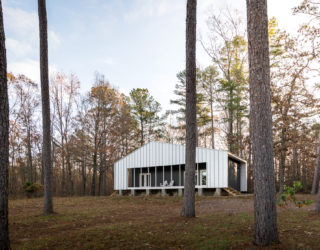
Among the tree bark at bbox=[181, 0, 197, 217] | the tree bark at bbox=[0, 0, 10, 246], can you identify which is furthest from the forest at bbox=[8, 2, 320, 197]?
the tree bark at bbox=[0, 0, 10, 246]

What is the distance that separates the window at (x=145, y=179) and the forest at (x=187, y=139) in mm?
2599

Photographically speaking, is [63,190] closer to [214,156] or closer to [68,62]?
[68,62]

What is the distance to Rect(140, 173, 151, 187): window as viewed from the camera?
79.2 ft

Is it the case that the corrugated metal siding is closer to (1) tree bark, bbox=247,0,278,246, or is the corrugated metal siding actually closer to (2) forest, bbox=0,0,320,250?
(2) forest, bbox=0,0,320,250

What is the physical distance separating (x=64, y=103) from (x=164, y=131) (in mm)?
12532

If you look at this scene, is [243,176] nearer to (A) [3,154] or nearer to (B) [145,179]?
(B) [145,179]

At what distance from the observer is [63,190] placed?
27.1 m

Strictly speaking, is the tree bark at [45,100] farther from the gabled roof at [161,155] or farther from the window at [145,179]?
the window at [145,179]

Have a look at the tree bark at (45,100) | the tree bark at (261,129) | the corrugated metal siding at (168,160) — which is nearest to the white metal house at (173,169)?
the corrugated metal siding at (168,160)

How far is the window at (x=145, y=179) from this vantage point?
24.1 metres

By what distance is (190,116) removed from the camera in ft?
25.6

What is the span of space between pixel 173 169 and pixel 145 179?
292 cm

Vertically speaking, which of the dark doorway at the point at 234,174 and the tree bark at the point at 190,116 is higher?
the tree bark at the point at 190,116

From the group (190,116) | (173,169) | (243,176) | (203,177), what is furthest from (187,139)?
(243,176)
